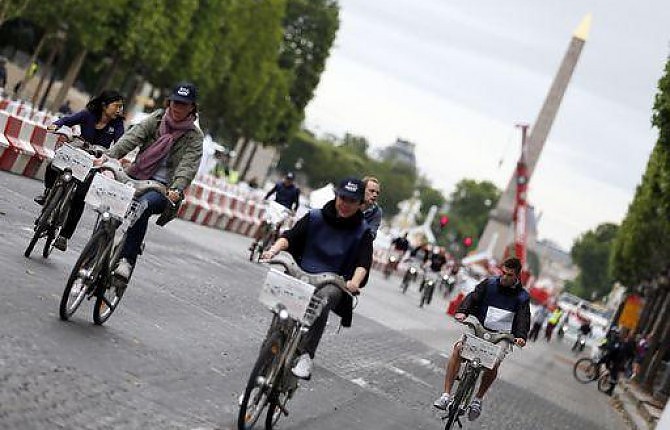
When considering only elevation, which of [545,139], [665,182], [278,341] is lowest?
[278,341]

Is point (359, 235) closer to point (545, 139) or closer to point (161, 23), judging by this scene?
point (161, 23)

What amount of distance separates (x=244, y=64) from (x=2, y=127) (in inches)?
1902

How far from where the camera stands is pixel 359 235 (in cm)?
990

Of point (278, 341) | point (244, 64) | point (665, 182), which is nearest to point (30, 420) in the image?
point (278, 341)

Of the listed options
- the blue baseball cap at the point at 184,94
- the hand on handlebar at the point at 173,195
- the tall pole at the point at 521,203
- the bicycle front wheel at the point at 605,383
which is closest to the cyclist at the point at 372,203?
the blue baseball cap at the point at 184,94

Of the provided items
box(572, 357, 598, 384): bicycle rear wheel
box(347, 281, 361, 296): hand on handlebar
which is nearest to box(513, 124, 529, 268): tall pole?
box(572, 357, 598, 384): bicycle rear wheel

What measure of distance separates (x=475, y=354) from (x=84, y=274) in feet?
13.8

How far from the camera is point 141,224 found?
11242 millimetres

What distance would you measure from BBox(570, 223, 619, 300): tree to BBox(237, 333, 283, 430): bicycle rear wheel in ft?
587

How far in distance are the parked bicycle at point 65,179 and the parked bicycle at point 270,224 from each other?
473 inches

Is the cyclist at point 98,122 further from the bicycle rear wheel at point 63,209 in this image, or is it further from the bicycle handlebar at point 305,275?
the bicycle handlebar at point 305,275

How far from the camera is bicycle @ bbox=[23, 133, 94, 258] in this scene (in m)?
13.0

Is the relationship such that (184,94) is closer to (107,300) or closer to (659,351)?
(107,300)

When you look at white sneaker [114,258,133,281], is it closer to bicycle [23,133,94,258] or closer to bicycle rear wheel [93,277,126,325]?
bicycle rear wheel [93,277,126,325]
